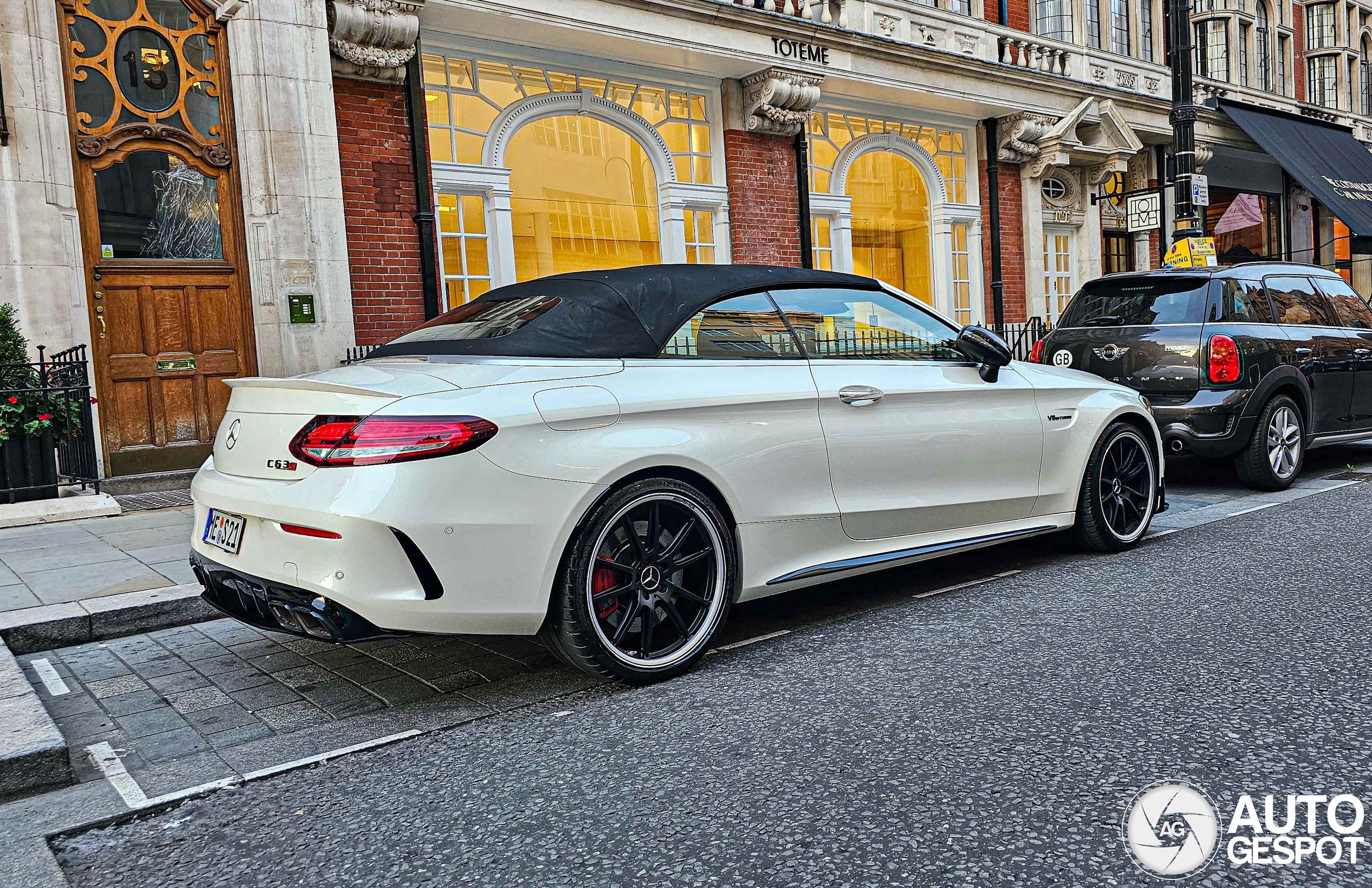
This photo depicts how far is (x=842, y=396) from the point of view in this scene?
4496mm

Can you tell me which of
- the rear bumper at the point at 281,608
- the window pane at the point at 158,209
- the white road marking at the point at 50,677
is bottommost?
the white road marking at the point at 50,677

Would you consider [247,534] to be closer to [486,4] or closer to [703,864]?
[703,864]

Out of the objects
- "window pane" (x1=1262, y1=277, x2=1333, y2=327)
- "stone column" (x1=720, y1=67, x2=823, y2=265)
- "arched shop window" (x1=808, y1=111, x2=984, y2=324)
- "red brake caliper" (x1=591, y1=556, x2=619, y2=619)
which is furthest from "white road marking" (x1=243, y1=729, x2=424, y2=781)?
"arched shop window" (x1=808, y1=111, x2=984, y2=324)

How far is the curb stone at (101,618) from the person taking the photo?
4.72m

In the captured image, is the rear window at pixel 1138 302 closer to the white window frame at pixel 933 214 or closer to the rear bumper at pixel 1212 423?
the rear bumper at pixel 1212 423

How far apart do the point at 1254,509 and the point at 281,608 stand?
6.27m

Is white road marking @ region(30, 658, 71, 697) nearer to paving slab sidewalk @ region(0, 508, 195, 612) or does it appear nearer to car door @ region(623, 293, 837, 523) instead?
paving slab sidewalk @ region(0, 508, 195, 612)

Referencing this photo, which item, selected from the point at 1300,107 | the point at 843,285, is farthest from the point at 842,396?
the point at 1300,107

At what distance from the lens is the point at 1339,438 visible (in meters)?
8.62

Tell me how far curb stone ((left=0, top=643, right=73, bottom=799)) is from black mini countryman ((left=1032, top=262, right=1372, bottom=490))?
7.09 meters

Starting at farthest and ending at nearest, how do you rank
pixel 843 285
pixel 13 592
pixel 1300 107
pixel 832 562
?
pixel 1300 107
pixel 13 592
pixel 843 285
pixel 832 562

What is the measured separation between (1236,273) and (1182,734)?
605cm

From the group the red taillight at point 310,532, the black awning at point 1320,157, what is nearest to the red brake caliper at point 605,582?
the red taillight at point 310,532

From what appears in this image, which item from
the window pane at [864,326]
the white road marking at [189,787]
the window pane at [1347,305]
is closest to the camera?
the white road marking at [189,787]
